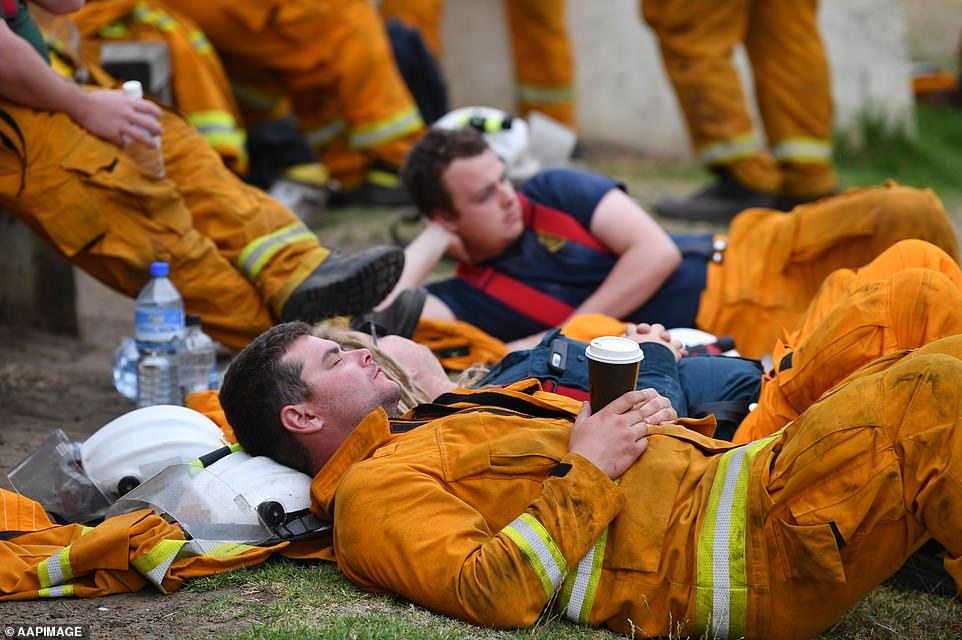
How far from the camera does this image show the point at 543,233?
15.3 feet

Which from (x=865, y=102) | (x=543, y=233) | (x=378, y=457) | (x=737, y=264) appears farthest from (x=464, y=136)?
(x=865, y=102)

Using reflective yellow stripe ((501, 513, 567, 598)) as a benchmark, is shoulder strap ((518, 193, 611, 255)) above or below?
above

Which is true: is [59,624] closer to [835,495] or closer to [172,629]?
[172,629]

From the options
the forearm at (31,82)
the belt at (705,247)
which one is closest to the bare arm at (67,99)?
the forearm at (31,82)

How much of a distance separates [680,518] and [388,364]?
3.42ft

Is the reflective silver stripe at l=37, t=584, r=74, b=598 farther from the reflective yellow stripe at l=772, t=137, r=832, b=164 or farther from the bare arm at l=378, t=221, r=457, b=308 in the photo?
the reflective yellow stripe at l=772, t=137, r=832, b=164

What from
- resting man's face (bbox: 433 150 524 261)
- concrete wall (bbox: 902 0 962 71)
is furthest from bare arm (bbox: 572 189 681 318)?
concrete wall (bbox: 902 0 962 71)

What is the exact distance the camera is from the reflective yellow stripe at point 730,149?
7270 mm

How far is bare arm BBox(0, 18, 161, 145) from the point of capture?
385 cm

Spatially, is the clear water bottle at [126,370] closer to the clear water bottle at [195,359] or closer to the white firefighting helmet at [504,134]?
the clear water bottle at [195,359]

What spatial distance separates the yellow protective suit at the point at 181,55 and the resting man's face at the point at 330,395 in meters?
3.21

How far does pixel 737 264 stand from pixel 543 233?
735 millimetres

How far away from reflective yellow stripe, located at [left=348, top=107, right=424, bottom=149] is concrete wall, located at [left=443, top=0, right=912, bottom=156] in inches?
107

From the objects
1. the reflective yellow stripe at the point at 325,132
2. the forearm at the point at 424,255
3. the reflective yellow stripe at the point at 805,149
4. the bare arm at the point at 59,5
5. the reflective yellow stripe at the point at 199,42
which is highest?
the bare arm at the point at 59,5
